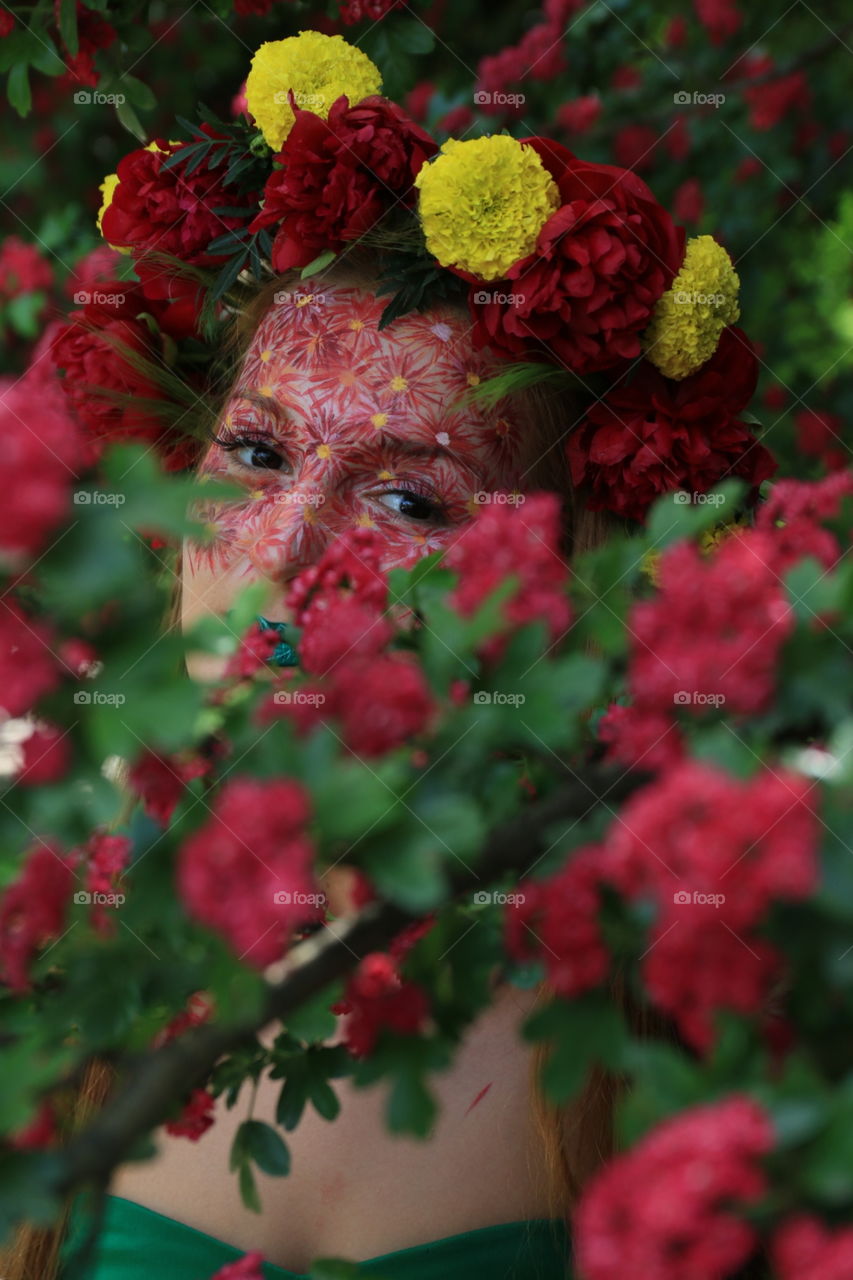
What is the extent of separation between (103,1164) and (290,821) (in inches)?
5.7

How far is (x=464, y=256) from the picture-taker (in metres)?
1.42

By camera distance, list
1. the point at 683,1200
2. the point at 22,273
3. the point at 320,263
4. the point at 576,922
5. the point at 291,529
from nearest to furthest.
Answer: the point at 683,1200 → the point at 576,922 → the point at 291,529 → the point at 320,263 → the point at 22,273

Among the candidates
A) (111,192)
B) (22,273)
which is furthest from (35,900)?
(22,273)

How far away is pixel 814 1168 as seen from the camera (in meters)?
0.42

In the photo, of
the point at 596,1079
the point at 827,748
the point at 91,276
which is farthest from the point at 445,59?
the point at 827,748

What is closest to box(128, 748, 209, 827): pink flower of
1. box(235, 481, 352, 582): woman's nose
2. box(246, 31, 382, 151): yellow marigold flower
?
box(235, 481, 352, 582): woman's nose

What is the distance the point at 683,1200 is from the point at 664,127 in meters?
2.98

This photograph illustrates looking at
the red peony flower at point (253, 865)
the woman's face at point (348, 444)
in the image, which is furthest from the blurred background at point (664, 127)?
the red peony flower at point (253, 865)

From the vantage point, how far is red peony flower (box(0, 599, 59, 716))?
0.48 m

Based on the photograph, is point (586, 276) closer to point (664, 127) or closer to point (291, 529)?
point (291, 529)

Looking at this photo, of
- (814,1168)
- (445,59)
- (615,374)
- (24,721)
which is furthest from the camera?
(445,59)

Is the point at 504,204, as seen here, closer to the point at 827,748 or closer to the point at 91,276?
the point at 91,276

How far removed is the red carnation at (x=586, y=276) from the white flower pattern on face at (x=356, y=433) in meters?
0.08

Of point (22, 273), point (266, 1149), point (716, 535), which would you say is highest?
point (266, 1149)
